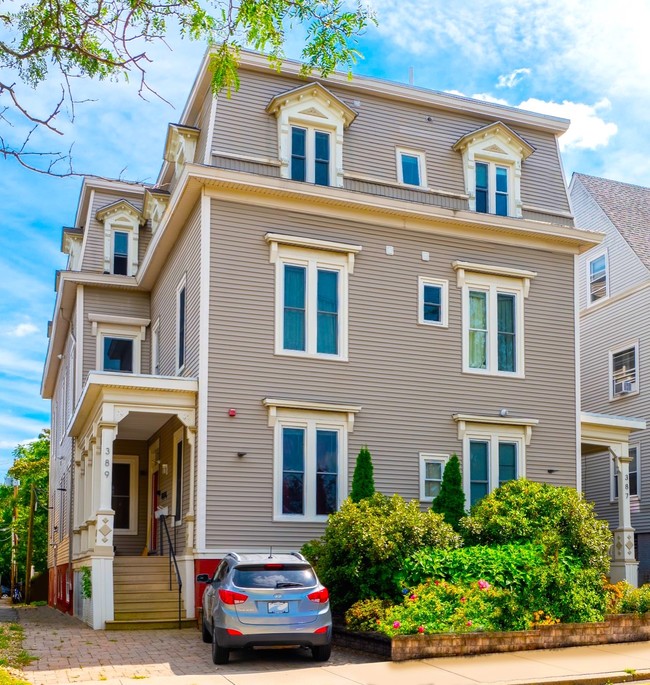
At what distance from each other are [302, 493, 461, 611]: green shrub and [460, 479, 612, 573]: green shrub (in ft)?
2.33

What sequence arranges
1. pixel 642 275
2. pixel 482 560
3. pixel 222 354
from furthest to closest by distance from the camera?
pixel 642 275
pixel 222 354
pixel 482 560

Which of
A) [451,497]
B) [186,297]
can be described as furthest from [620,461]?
[186,297]

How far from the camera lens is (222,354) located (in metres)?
19.3

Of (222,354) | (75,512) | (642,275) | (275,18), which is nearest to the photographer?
(275,18)

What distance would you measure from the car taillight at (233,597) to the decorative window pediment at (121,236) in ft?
51.0

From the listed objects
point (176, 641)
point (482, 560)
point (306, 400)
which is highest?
point (306, 400)

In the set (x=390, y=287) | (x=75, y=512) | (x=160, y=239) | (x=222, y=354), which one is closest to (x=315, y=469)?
(x=222, y=354)

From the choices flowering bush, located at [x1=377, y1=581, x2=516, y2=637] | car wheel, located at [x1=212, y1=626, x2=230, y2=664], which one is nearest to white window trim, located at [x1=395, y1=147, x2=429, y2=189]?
flowering bush, located at [x1=377, y1=581, x2=516, y2=637]

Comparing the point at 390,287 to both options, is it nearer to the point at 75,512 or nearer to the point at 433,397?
the point at 433,397

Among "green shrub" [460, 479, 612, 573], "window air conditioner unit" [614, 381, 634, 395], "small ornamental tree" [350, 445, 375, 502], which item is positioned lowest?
"green shrub" [460, 479, 612, 573]

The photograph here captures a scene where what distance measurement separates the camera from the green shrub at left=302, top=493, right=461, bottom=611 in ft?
51.5

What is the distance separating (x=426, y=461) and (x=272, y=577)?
8.35 meters

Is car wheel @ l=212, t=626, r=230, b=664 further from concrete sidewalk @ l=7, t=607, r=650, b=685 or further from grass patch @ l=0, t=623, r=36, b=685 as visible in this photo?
grass patch @ l=0, t=623, r=36, b=685

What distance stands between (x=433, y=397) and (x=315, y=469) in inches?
130
